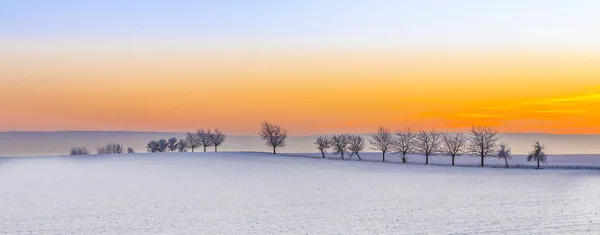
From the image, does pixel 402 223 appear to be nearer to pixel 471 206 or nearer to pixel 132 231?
pixel 471 206

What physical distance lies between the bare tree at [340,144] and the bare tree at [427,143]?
12.9m

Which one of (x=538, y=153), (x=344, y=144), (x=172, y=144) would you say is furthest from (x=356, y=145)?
(x=172, y=144)

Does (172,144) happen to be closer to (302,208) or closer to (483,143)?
(483,143)

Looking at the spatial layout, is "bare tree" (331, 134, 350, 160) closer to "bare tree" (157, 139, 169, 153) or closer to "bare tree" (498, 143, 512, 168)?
"bare tree" (498, 143, 512, 168)

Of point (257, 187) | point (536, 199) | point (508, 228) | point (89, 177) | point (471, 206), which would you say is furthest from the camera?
point (89, 177)

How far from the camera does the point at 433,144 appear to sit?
89438 mm

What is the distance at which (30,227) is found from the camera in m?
22.7

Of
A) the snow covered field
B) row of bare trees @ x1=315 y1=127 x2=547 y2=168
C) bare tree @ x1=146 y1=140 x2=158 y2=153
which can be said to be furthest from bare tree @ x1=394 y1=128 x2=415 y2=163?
bare tree @ x1=146 y1=140 x2=158 y2=153

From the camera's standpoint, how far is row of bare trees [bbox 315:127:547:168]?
3250 inches

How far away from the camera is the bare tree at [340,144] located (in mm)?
100438

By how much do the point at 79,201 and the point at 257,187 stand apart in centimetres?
1215

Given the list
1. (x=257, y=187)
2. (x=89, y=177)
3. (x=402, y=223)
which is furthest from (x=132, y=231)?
(x=89, y=177)

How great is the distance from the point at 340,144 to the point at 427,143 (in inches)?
717

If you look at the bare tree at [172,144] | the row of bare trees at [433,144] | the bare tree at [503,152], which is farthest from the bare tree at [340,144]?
the bare tree at [172,144]
